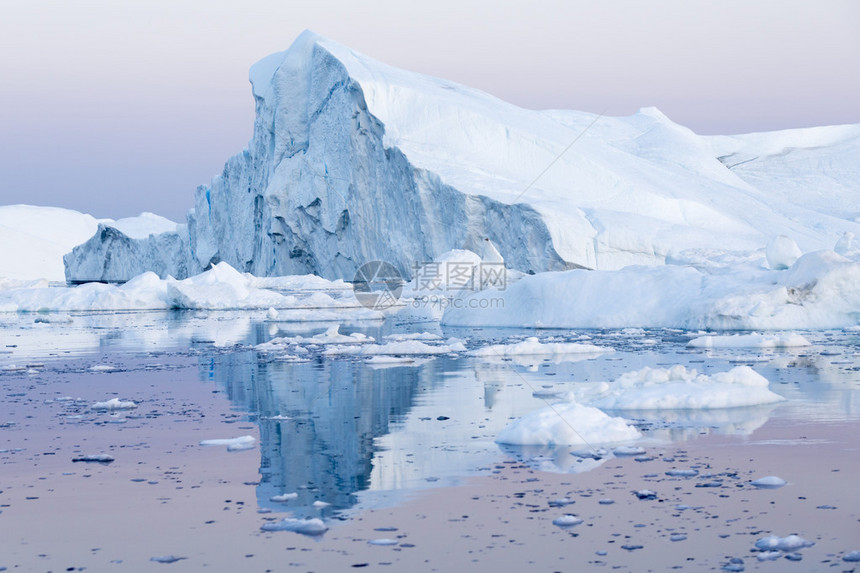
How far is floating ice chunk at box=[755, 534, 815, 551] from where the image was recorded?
3133mm

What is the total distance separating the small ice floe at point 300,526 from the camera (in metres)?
3.44

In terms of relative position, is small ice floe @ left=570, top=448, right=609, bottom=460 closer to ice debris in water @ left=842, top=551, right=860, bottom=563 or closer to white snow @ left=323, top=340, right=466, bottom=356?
ice debris in water @ left=842, top=551, right=860, bottom=563

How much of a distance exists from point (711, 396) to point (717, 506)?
2497mm

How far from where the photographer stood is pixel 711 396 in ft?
19.9

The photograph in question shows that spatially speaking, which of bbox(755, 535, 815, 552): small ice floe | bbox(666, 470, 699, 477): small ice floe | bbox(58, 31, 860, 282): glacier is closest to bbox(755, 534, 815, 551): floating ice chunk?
bbox(755, 535, 815, 552): small ice floe

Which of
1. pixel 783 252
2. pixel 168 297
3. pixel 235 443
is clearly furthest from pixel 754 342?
pixel 168 297

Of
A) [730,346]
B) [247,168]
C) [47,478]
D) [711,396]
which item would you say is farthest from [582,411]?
[247,168]

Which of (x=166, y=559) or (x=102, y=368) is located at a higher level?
(x=102, y=368)

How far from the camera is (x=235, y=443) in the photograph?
5082 mm

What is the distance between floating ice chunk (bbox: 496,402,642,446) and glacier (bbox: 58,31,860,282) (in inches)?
670

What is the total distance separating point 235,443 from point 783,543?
2898 millimetres

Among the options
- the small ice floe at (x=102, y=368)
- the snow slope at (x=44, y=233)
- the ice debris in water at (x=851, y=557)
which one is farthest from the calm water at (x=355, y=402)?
the snow slope at (x=44, y=233)

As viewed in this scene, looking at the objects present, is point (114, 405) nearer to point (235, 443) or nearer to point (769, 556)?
point (235, 443)

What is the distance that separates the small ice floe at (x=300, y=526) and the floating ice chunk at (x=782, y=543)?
1.48 metres
